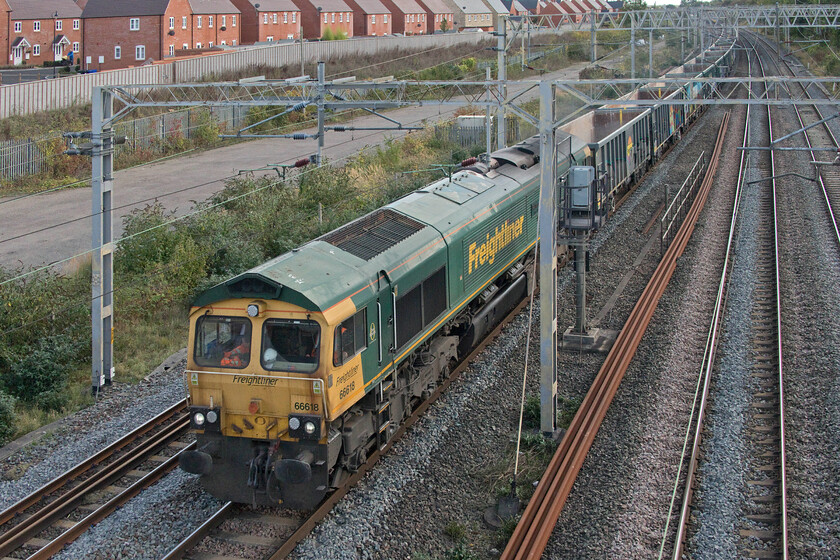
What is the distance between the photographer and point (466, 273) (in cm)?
1524

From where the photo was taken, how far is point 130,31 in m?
56.6

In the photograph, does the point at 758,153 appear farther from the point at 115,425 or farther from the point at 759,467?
the point at 115,425

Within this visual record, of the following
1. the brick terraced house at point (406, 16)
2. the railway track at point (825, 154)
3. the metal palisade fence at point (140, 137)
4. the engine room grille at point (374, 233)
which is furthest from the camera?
the brick terraced house at point (406, 16)

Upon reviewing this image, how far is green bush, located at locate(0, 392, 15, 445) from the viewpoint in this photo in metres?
13.8

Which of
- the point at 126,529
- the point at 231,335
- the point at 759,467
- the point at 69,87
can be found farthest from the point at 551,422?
the point at 69,87

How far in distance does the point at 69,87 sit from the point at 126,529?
3473 centimetres

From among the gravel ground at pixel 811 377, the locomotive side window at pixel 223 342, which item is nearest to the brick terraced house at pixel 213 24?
the gravel ground at pixel 811 377

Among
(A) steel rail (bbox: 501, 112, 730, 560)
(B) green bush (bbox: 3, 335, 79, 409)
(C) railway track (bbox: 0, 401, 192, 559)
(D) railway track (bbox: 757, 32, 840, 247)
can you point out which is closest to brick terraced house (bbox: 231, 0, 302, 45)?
(D) railway track (bbox: 757, 32, 840, 247)

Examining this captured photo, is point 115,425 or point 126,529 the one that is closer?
point 126,529

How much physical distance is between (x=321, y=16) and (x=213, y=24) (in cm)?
1144

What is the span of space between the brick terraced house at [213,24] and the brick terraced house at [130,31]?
1305 millimetres

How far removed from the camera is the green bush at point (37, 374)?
15.7 meters

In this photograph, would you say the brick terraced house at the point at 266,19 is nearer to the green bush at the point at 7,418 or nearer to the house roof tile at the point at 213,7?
the house roof tile at the point at 213,7

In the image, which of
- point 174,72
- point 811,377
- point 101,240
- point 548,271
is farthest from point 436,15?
point 548,271
